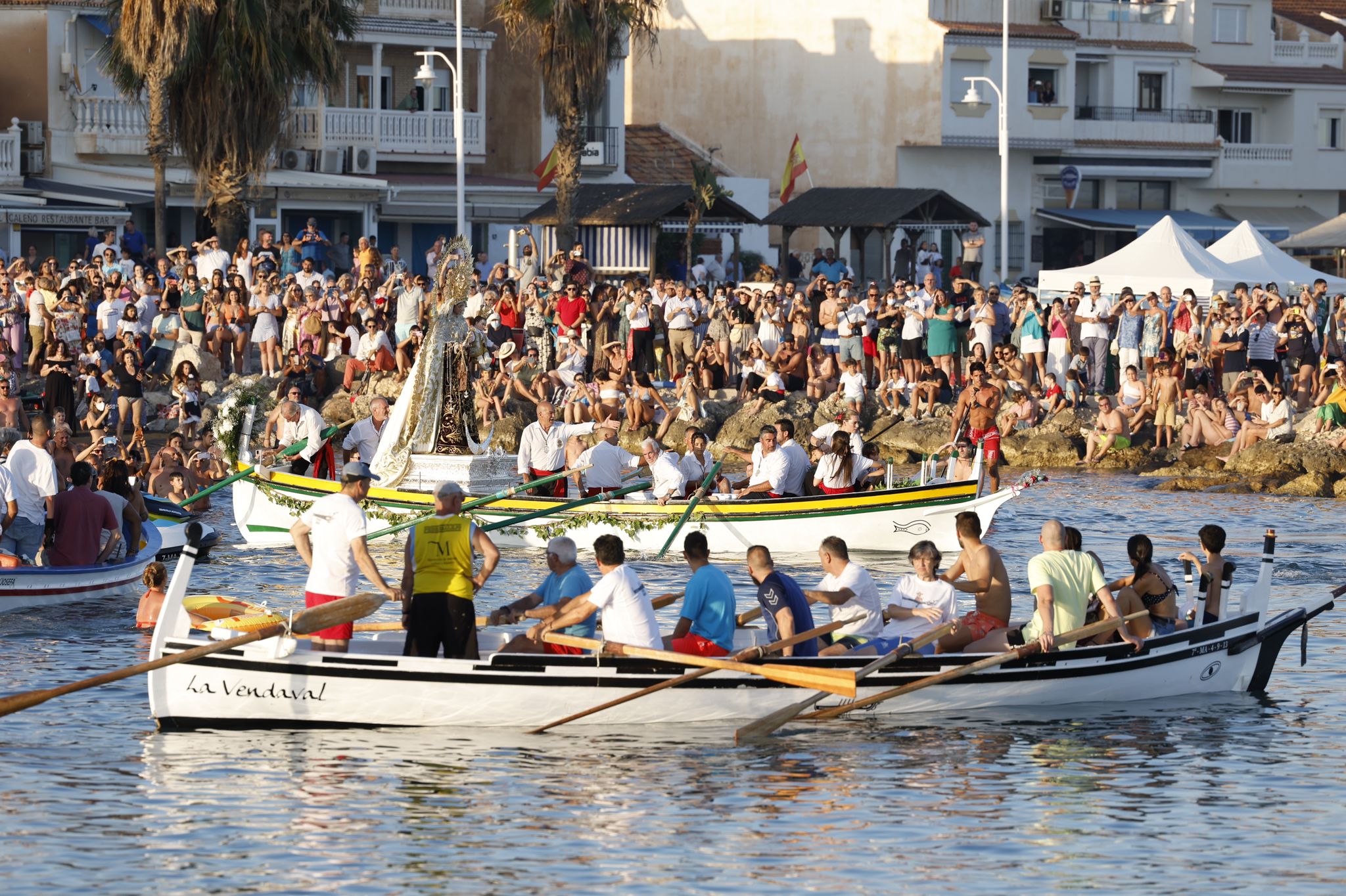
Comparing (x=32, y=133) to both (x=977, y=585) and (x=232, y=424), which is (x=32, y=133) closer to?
(x=232, y=424)

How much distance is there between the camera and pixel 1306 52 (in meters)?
68.2

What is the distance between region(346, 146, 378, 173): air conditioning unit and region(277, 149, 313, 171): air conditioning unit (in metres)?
1.03

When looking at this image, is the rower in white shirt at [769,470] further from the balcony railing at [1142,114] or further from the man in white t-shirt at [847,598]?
the balcony railing at [1142,114]

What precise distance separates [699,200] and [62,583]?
2456 cm

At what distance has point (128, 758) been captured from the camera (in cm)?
1606

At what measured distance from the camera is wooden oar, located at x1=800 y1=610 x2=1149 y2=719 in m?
17.0

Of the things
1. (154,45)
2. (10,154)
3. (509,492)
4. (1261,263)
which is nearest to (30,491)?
(509,492)

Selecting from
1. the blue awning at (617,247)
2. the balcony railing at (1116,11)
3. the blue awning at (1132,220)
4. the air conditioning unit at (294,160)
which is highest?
the balcony railing at (1116,11)

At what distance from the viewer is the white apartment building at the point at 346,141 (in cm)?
4572

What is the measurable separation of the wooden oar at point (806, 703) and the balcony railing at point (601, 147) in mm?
38798

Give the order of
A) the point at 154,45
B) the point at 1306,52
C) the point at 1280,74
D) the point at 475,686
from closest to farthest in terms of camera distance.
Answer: the point at 475,686
the point at 154,45
the point at 1280,74
the point at 1306,52

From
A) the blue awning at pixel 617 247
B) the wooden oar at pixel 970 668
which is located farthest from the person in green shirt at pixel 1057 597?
the blue awning at pixel 617 247

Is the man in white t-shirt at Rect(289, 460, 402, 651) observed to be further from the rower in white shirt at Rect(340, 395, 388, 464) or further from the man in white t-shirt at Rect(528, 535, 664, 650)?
the rower in white shirt at Rect(340, 395, 388, 464)

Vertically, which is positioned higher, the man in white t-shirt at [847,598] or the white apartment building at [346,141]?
the white apartment building at [346,141]
